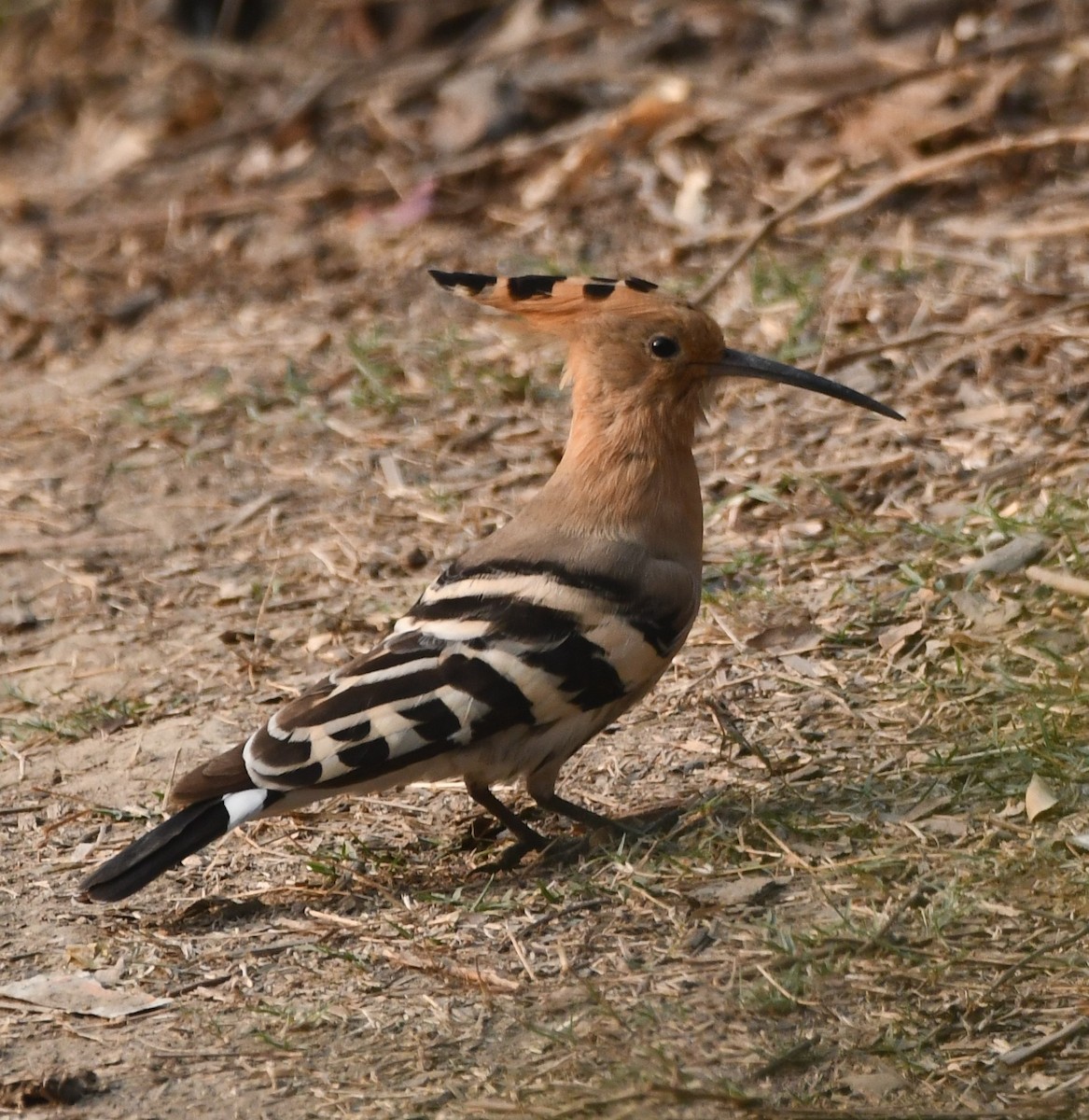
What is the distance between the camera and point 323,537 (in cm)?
372

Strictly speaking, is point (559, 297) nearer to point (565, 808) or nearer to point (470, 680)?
point (470, 680)

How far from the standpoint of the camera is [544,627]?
99.0 inches

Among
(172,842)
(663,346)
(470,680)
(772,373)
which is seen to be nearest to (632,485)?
(663,346)

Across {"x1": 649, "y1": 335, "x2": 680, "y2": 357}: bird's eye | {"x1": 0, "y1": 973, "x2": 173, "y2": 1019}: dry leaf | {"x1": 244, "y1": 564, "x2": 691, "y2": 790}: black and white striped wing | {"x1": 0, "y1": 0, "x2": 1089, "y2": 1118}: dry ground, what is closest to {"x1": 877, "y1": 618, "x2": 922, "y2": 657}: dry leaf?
{"x1": 0, "y1": 0, "x2": 1089, "y2": 1118}: dry ground

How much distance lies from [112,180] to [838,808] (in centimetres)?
416

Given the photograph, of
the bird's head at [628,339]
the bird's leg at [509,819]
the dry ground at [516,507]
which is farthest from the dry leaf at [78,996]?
the bird's head at [628,339]

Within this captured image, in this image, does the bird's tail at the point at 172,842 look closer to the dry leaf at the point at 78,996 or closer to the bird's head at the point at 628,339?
the dry leaf at the point at 78,996

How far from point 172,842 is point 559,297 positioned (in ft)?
3.36

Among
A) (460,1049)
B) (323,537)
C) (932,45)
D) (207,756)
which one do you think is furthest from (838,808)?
(932,45)

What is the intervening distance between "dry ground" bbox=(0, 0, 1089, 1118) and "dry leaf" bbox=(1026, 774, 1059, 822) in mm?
17

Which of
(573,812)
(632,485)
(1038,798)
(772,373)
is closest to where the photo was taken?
(1038,798)

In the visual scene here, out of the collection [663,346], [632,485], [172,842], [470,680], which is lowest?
[172,842]

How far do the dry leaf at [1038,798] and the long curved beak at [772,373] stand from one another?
2.37ft

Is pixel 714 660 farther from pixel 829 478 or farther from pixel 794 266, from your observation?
pixel 794 266
